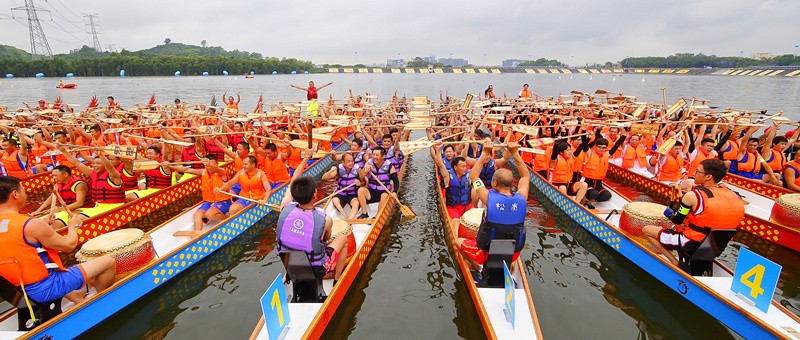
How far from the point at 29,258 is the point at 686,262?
299 inches

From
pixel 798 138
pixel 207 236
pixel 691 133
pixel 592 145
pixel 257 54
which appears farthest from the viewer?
pixel 257 54

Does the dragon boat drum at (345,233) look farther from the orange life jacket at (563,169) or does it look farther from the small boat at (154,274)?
the orange life jacket at (563,169)

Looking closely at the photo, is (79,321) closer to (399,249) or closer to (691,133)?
(399,249)

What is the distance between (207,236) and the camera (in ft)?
21.3

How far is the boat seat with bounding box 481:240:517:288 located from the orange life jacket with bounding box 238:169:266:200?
4.76m

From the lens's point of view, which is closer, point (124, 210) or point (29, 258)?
point (29, 258)

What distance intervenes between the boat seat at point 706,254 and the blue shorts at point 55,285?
7.37 metres

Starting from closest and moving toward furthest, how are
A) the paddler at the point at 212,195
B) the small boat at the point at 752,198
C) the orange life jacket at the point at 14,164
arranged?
1. the small boat at the point at 752,198
2. the paddler at the point at 212,195
3. the orange life jacket at the point at 14,164

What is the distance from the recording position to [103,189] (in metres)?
7.44

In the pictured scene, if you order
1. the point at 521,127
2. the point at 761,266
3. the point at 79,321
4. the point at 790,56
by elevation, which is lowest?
the point at 79,321

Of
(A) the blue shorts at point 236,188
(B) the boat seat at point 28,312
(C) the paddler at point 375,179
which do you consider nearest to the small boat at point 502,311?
(C) the paddler at point 375,179

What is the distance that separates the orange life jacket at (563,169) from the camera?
343 inches

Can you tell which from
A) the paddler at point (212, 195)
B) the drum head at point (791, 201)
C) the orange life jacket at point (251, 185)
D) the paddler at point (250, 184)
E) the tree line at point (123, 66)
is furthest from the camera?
the tree line at point (123, 66)

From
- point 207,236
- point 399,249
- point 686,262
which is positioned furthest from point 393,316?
point 686,262
